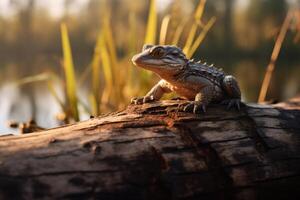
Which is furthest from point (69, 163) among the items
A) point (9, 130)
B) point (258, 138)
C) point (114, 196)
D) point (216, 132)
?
point (9, 130)

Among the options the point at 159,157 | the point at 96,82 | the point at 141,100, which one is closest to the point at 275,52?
the point at 96,82

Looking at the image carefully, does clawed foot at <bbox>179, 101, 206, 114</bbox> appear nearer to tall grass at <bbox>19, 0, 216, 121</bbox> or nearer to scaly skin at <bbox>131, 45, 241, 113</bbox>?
scaly skin at <bbox>131, 45, 241, 113</bbox>

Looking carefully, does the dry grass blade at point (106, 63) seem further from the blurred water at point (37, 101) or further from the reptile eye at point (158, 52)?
the reptile eye at point (158, 52)

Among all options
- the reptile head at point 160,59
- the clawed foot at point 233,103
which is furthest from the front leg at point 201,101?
the reptile head at point 160,59

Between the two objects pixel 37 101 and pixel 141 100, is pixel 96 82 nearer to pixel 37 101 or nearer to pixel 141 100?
pixel 141 100

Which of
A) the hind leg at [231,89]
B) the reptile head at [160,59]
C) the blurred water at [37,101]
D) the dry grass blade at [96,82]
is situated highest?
the blurred water at [37,101]

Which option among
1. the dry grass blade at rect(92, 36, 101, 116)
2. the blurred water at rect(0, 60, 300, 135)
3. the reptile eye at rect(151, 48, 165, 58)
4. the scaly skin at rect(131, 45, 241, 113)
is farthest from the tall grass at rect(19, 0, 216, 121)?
the reptile eye at rect(151, 48, 165, 58)

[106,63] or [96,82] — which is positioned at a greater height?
[106,63]
